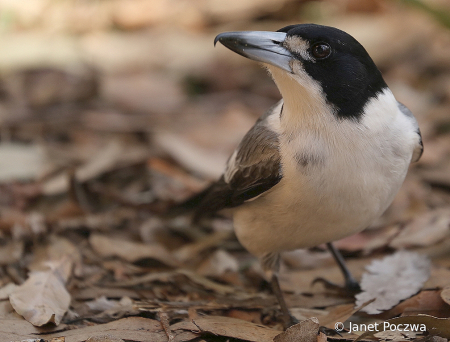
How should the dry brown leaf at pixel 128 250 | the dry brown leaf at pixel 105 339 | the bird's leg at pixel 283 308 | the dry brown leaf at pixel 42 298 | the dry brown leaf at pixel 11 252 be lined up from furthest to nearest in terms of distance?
1. the dry brown leaf at pixel 128 250
2. the dry brown leaf at pixel 11 252
3. the bird's leg at pixel 283 308
4. the dry brown leaf at pixel 42 298
5. the dry brown leaf at pixel 105 339

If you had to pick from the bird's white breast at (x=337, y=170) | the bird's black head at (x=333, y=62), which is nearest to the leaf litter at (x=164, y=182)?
the bird's white breast at (x=337, y=170)

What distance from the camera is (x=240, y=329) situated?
310cm

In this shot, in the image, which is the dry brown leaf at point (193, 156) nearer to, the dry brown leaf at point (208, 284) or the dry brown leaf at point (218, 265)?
the dry brown leaf at point (218, 265)

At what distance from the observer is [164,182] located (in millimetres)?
5184

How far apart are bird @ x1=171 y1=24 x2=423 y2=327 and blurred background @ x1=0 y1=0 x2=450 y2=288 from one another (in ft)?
3.86

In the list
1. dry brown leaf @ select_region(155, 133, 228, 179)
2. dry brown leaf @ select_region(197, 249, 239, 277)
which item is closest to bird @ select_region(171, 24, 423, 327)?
dry brown leaf @ select_region(197, 249, 239, 277)

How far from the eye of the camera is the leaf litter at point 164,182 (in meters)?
3.30

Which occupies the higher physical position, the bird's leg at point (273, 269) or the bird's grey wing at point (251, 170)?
the bird's grey wing at point (251, 170)

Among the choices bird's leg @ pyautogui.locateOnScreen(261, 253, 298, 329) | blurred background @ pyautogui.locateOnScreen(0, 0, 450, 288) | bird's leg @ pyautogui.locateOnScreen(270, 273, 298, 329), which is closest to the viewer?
bird's leg @ pyautogui.locateOnScreen(270, 273, 298, 329)

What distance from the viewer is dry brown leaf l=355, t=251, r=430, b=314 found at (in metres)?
3.34

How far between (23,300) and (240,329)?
49.9 inches

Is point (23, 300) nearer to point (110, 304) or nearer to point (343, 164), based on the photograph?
point (110, 304)

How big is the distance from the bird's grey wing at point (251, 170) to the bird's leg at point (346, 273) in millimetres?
884

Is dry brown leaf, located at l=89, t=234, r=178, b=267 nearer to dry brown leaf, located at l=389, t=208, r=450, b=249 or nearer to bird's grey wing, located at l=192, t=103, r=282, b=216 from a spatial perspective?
bird's grey wing, located at l=192, t=103, r=282, b=216
